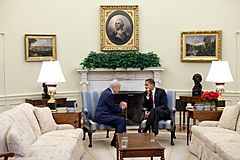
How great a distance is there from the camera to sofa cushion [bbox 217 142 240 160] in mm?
4328

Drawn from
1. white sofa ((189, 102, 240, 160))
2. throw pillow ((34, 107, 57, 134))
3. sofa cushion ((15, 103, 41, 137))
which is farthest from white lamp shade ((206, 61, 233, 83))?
sofa cushion ((15, 103, 41, 137))

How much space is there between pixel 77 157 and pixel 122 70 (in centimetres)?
395

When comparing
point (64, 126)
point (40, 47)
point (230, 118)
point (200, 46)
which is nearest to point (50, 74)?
point (64, 126)

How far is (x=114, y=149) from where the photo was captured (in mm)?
6703

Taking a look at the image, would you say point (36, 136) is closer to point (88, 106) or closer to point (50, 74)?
point (50, 74)

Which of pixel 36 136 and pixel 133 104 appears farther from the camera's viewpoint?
pixel 133 104

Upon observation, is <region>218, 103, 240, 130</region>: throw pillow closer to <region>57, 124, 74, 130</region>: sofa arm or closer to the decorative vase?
the decorative vase

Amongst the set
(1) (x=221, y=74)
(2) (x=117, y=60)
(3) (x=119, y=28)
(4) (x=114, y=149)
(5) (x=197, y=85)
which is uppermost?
(3) (x=119, y=28)

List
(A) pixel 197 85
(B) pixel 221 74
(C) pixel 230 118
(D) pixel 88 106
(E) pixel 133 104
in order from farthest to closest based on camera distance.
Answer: (E) pixel 133 104 < (A) pixel 197 85 < (D) pixel 88 106 < (B) pixel 221 74 < (C) pixel 230 118

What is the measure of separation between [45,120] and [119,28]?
400cm

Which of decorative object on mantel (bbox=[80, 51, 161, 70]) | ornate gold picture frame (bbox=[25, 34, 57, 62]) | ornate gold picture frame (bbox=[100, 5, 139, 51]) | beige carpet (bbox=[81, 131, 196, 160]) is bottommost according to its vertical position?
beige carpet (bbox=[81, 131, 196, 160])

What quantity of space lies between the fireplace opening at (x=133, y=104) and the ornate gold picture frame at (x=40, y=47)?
188 centimetres

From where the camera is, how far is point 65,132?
5.78m

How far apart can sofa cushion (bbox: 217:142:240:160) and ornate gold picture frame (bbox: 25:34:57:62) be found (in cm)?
533
